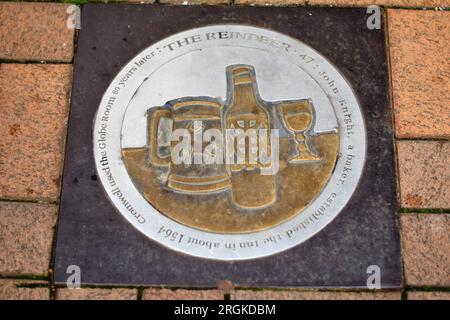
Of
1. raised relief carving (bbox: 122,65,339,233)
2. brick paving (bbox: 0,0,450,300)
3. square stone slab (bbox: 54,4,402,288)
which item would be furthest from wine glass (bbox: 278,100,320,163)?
brick paving (bbox: 0,0,450,300)

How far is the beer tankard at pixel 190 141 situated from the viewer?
5.89ft

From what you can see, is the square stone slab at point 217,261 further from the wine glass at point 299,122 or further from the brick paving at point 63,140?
the wine glass at point 299,122

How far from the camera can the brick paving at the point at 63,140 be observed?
1.73 meters

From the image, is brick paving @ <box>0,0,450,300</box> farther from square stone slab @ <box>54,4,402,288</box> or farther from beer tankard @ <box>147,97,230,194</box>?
beer tankard @ <box>147,97,230,194</box>

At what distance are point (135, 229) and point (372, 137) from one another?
0.91 metres

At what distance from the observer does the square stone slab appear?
1.72 meters

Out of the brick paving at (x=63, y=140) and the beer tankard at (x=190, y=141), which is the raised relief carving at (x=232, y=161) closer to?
the beer tankard at (x=190, y=141)

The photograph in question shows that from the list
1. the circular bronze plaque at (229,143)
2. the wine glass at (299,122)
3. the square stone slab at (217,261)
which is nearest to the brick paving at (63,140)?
the square stone slab at (217,261)

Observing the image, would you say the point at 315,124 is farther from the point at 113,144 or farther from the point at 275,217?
the point at 113,144

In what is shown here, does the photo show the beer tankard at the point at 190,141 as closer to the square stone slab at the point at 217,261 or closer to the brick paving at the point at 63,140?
the square stone slab at the point at 217,261

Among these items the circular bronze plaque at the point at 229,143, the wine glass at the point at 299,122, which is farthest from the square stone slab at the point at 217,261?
the wine glass at the point at 299,122

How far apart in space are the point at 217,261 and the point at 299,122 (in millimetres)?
577

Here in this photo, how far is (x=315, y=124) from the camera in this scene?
6.10 feet

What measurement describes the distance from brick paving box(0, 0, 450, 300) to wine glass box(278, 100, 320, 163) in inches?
13.1
